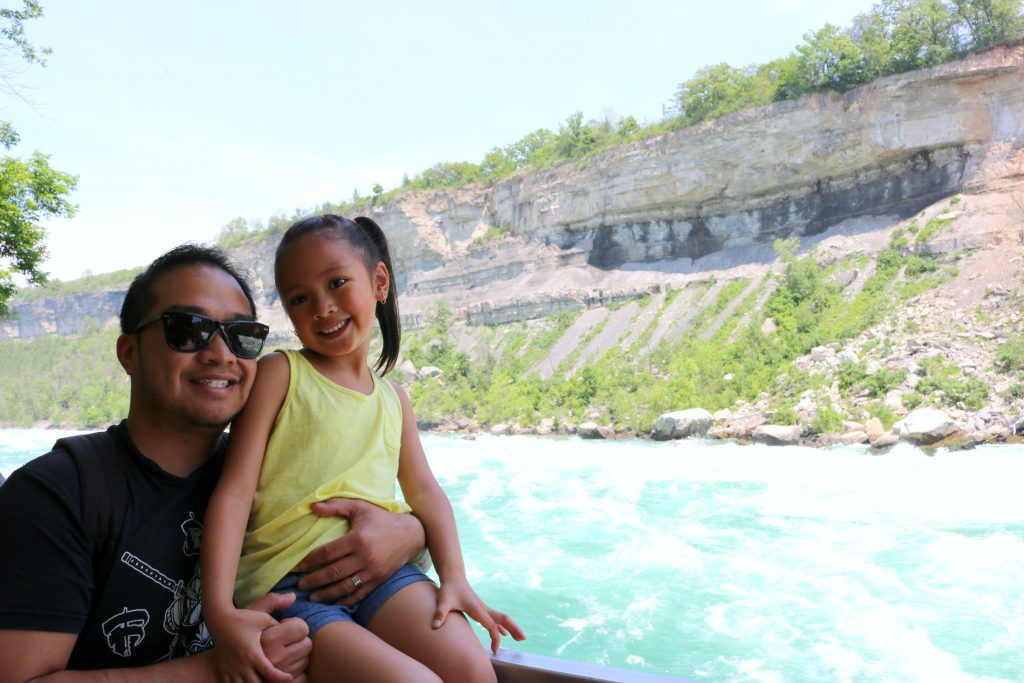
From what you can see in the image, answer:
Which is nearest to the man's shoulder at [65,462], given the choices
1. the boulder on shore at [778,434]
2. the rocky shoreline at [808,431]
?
the rocky shoreline at [808,431]

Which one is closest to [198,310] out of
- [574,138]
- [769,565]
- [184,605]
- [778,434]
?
[184,605]

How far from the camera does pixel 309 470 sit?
146 centimetres

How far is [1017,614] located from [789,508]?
186 inches

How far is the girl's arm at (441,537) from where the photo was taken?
1.46 meters

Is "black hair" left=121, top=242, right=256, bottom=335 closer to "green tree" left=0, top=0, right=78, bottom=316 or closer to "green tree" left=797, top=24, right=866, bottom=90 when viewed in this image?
"green tree" left=0, top=0, right=78, bottom=316

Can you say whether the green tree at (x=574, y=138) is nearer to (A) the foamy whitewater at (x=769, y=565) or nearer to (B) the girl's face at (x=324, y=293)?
(A) the foamy whitewater at (x=769, y=565)

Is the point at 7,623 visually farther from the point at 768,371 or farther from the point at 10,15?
the point at 768,371

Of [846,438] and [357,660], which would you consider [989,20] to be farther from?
[357,660]

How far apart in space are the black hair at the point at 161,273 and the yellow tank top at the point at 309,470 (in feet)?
0.69

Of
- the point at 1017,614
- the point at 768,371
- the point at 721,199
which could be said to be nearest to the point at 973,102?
the point at 721,199

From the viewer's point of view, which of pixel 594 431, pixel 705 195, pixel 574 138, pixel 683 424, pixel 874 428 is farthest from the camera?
pixel 574 138

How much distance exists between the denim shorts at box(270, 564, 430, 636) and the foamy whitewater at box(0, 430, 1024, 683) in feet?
17.5

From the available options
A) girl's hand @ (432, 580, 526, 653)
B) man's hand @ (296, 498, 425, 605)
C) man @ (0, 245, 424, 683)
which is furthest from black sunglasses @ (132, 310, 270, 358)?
girl's hand @ (432, 580, 526, 653)

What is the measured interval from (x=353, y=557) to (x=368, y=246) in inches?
26.7
